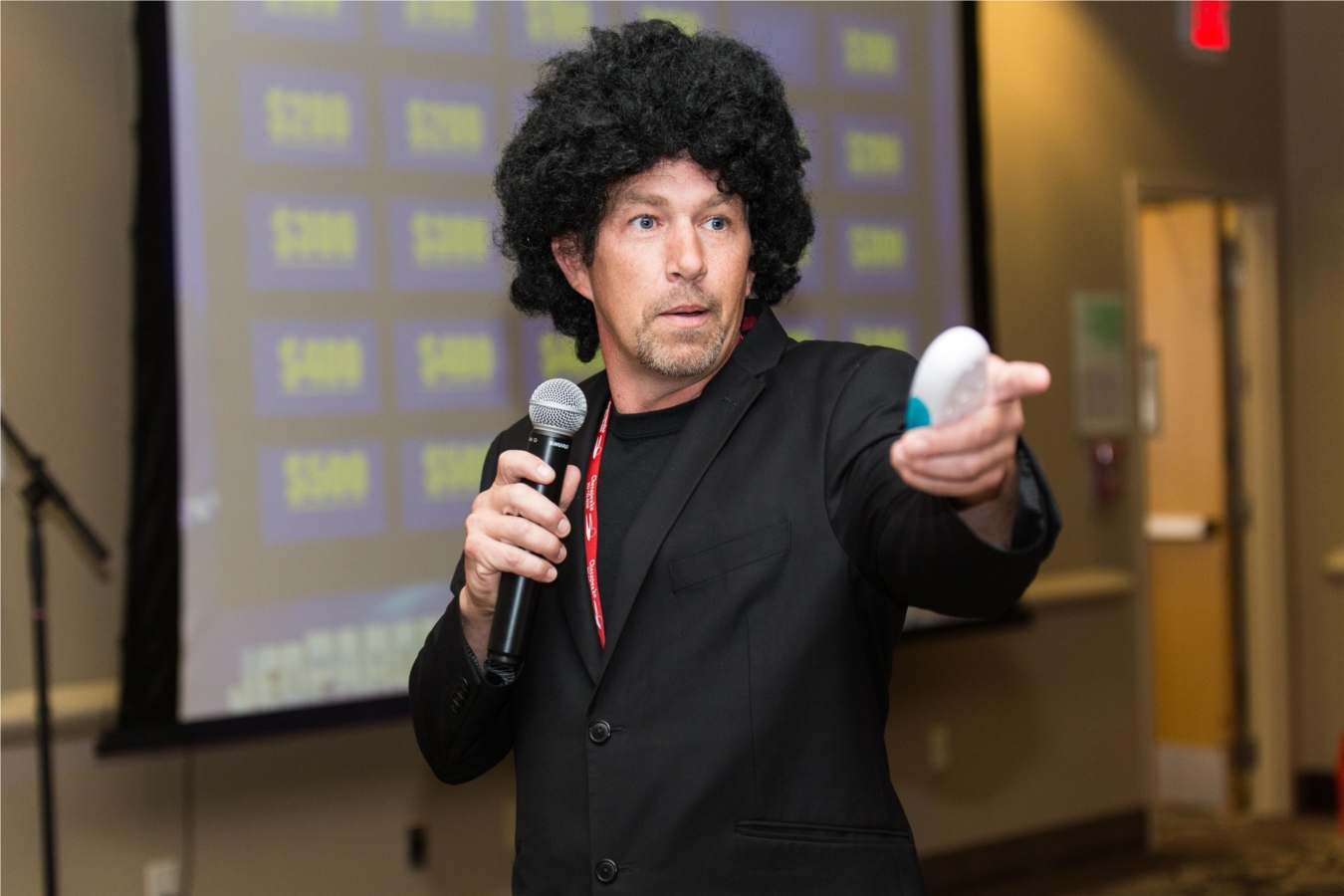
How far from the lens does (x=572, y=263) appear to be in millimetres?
1699

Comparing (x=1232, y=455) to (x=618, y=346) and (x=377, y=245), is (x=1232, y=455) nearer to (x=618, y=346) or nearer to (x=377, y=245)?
(x=377, y=245)

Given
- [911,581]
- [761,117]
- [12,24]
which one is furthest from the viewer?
[12,24]

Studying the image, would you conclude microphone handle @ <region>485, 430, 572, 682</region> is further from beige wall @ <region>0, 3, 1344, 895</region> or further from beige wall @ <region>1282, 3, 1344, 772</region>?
beige wall @ <region>1282, 3, 1344, 772</region>

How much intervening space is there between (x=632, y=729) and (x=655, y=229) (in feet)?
1.93

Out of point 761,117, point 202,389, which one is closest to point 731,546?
point 761,117

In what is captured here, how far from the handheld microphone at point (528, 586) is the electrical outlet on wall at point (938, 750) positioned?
3.46 meters

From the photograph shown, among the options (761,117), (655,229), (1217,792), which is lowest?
A: (1217,792)

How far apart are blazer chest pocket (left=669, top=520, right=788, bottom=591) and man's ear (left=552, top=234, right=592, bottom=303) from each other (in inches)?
20.4

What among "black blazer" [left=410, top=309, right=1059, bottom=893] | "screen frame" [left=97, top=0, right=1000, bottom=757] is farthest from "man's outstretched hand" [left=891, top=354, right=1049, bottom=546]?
"screen frame" [left=97, top=0, right=1000, bottom=757]

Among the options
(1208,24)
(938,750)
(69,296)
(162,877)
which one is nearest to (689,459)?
(69,296)

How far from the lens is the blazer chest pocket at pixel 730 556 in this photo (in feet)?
4.12

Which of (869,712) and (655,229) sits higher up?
(655,229)

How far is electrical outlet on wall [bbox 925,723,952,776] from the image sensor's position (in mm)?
4484

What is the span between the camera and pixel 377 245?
3.37 m
